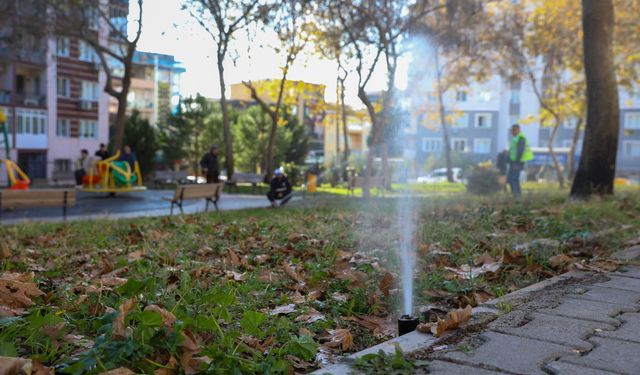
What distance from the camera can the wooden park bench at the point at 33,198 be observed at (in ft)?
41.4

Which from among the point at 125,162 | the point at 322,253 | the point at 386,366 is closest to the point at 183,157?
the point at 125,162

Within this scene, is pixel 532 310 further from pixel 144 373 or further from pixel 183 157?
pixel 183 157

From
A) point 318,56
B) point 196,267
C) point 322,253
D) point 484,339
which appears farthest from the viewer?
point 318,56

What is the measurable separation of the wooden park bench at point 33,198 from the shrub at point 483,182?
40.7ft

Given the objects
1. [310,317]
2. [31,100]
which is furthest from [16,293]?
[31,100]

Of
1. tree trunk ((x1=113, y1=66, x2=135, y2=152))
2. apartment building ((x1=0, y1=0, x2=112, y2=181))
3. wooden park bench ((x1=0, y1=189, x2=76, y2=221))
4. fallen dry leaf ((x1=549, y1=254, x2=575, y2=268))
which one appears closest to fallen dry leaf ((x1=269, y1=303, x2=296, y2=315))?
fallen dry leaf ((x1=549, y1=254, x2=575, y2=268))

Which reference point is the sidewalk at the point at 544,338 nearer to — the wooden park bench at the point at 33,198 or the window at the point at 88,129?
the wooden park bench at the point at 33,198

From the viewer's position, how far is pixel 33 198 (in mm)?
12844

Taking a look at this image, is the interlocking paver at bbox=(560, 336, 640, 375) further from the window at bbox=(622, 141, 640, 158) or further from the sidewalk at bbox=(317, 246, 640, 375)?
the window at bbox=(622, 141, 640, 158)

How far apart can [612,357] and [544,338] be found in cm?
35

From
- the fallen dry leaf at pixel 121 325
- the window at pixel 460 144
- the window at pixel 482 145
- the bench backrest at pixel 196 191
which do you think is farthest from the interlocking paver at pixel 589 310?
the window at pixel 460 144

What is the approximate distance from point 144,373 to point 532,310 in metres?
2.27

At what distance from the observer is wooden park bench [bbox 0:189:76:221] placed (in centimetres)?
1262

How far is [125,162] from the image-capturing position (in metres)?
22.2
